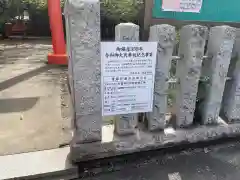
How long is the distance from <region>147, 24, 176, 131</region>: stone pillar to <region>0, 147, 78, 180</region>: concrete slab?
91cm

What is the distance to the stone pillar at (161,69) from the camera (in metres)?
2.00

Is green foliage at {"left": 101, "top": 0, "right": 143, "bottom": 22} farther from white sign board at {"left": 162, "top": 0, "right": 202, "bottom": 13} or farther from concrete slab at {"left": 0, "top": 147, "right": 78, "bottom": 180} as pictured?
concrete slab at {"left": 0, "top": 147, "right": 78, "bottom": 180}

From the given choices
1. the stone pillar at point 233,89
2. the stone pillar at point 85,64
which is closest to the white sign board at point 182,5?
the stone pillar at point 233,89

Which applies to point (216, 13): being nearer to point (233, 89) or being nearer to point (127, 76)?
point (233, 89)

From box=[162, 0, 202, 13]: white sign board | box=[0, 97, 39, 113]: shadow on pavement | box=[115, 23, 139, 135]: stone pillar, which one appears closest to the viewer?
box=[115, 23, 139, 135]: stone pillar

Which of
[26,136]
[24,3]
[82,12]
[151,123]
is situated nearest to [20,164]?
[26,136]

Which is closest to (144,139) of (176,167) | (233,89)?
(176,167)

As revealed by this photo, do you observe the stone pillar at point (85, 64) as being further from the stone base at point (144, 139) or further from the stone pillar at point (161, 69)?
the stone pillar at point (161, 69)

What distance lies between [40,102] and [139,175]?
223 centimetres

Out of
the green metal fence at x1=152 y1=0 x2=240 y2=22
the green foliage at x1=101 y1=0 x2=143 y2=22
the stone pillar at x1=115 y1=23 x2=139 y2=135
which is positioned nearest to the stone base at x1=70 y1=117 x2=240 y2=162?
the stone pillar at x1=115 y1=23 x2=139 y2=135

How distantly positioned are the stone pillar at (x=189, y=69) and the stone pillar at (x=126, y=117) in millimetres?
494

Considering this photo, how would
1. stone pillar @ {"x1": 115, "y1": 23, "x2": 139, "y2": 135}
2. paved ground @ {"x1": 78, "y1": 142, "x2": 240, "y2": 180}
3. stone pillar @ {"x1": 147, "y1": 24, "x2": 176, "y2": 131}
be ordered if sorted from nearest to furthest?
stone pillar @ {"x1": 115, "y1": 23, "x2": 139, "y2": 135} < stone pillar @ {"x1": 147, "y1": 24, "x2": 176, "y2": 131} < paved ground @ {"x1": 78, "y1": 142, "x2": 240, "y2": 180}

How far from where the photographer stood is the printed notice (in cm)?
192

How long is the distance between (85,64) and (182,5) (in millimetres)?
1285
